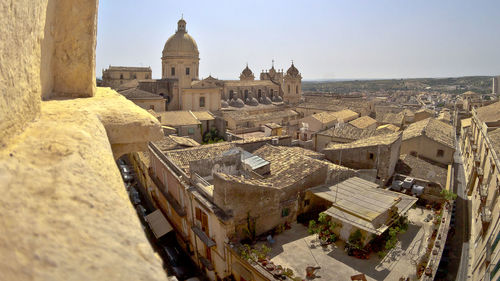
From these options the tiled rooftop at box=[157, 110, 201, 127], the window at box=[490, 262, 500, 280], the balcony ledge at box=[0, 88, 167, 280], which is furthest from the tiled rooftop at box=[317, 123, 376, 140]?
the balcony ledge at box=[0, 88, 167, 280]

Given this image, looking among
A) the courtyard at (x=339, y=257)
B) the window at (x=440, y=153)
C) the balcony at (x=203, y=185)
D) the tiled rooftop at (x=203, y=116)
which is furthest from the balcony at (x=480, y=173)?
the tiled rooftop at (x=203, y=116)

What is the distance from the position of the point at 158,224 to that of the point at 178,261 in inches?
95.7

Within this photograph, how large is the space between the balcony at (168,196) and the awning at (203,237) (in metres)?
1.28

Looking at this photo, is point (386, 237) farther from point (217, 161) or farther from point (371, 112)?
point (371, 112)

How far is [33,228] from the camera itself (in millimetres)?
1516

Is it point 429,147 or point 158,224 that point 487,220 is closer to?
point 429,147

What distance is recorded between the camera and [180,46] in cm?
3991

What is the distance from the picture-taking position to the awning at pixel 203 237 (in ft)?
37.2

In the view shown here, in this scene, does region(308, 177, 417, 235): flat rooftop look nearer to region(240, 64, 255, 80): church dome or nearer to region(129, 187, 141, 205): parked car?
region(129, 187, 141, 205): parked car

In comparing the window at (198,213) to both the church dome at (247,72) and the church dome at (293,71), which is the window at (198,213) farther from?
the church dome at (247,72)

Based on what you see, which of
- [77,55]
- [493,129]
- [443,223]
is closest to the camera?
[77,55]

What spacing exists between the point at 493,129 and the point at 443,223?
1266cm

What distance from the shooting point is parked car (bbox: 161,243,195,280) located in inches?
505

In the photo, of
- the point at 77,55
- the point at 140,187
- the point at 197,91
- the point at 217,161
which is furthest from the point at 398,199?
the point at 197,91
